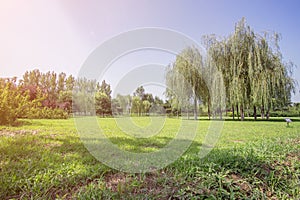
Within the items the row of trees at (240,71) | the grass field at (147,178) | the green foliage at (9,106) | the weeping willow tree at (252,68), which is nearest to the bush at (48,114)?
the green foliage at (9,106)

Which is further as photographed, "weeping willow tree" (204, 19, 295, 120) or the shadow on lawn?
"weeping willow tree" (204, 19, 295, 120)

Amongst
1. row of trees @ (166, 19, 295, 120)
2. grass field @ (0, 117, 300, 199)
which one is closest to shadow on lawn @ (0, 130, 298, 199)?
grass field @ (0, 117, 300, 199)

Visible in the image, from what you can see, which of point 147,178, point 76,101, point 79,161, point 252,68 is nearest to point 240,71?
point 252,68

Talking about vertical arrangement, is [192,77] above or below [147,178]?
above

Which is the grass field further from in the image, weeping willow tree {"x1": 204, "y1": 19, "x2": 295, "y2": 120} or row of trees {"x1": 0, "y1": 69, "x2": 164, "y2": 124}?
weeping willow tree {"x1": 204, "y1": 19, "x2": 295, "y2": 120}

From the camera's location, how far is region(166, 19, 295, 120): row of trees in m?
10.2

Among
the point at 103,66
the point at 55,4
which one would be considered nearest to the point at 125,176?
the point at 103,66

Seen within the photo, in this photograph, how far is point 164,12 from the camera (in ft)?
16.2

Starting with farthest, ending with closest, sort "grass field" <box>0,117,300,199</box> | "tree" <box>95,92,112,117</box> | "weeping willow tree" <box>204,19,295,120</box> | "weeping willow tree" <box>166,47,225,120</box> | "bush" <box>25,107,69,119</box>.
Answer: "weeping willow tree" <box>166,47,225,120</box>
"weeping willow tree" <box>204,19,295,120</box>
"bush" <box>25,107,69,119</box>
"tree" <box>95,92,112,117</box>
"grass field" <box>0,117,300,199</box>

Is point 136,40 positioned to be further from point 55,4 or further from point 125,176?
point 125,176

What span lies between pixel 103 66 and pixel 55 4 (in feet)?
6.70

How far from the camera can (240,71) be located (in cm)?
1061

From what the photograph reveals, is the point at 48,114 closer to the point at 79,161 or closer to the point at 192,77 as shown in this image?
the point at 79,161

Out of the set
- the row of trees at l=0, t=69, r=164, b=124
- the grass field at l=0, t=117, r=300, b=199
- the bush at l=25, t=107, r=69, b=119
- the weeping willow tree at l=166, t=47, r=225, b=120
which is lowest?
the grass field at l=0, t=117, r=300, b=199
